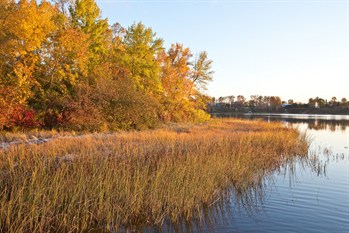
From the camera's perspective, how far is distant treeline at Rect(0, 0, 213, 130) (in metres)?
17.2

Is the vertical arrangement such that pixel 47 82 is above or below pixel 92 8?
below

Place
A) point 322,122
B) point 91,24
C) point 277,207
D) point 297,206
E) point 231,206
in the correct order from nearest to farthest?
point 231,206, point 277,207, point 297,206, point 91,24, point 322,122

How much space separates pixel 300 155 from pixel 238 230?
1084 cm

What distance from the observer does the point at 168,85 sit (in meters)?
32.7

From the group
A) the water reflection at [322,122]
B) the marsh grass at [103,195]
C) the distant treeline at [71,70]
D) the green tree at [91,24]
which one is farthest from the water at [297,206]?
the water reflection at [322,122]

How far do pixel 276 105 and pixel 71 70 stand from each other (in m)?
134

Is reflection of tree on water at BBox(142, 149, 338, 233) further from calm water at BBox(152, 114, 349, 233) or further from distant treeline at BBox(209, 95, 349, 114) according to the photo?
distant treeline at BBox(209, 95, 349, 114)

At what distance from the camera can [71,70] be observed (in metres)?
21.5

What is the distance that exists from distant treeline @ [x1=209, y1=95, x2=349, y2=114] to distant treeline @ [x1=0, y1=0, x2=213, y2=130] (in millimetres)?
79022

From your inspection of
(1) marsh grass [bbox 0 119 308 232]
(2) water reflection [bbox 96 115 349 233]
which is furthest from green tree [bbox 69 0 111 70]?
(2) water reflection [bbox 96 115 349 233]

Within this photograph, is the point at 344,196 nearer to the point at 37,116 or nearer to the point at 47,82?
the point at 37,116

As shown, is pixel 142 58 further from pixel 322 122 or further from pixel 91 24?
pixel 322 122

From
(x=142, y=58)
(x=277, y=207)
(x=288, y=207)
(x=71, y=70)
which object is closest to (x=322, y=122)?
(x=142, y=58)

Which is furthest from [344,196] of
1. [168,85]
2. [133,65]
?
[168,85]
